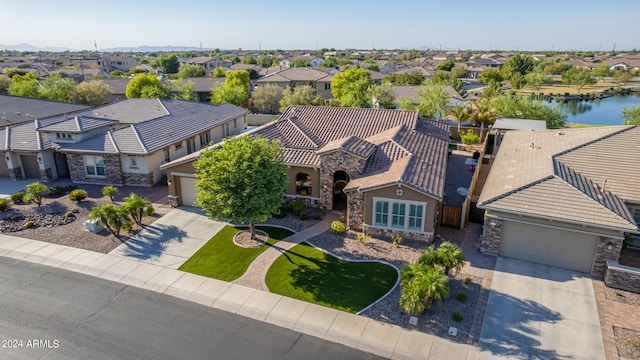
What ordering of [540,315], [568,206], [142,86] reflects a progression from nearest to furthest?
1. [540,315]
2. [568,206]
3. [142,86]

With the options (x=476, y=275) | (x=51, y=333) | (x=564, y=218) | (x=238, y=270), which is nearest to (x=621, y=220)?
(x=564, y=218)

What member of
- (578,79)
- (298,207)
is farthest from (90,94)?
(578,79)

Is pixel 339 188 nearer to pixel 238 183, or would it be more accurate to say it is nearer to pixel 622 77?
pixel 238 183

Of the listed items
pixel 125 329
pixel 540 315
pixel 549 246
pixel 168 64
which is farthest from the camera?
pixel 168 64

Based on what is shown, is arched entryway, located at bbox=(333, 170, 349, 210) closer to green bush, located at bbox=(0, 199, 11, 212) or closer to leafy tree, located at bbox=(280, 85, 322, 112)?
green bush, located at bbox=(0, 199, 11, 212)

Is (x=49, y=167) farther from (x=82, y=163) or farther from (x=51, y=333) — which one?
(x=51, y=333)
